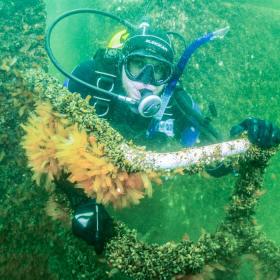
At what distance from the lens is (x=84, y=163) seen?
2.69 meters

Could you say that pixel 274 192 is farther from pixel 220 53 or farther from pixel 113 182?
pixel 113 182

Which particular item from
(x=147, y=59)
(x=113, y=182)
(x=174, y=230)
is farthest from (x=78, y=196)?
(x=174, y=230)

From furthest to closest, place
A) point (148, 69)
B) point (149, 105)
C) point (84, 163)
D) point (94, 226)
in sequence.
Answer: point (148, 69), point (149, 105), point (84, 163), point (94, 226)

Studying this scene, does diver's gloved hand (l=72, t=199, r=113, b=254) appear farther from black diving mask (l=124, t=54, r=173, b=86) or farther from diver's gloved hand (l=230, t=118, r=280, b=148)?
black diving mask (l=124, t=54, r=173, b=86)

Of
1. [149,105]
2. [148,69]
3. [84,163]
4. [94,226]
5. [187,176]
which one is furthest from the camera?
[187,176]

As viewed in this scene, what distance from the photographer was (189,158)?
2.51 m

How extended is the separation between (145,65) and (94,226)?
2459 mm

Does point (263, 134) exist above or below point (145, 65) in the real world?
above

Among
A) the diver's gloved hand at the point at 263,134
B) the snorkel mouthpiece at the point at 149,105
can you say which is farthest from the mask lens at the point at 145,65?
the diver's gloved hand at the point at 263,134

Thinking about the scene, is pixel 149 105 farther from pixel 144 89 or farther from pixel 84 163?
pixel 84 163

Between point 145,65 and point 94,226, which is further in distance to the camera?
point 145,65

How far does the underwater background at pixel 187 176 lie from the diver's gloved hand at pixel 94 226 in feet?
1.69

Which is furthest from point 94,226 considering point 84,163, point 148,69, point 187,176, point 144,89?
point 187,176

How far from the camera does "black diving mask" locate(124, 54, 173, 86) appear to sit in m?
4.19
